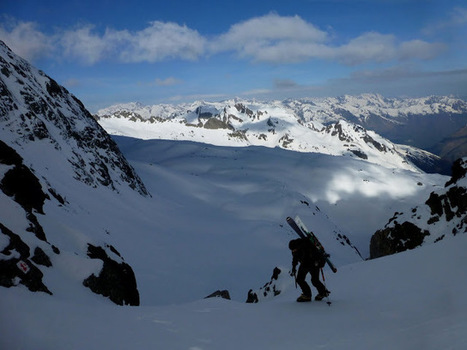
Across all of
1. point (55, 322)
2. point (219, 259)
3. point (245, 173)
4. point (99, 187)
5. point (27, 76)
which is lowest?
point (219, 259)

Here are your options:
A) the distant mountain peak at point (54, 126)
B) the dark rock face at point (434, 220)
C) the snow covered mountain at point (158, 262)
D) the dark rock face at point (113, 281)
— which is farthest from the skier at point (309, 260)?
the distant mountain peak at point (54, 126)

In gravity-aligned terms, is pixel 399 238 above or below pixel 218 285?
above

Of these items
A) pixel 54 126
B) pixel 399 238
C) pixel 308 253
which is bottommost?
pixel 399 238

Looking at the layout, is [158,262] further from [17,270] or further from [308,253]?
[308,253]

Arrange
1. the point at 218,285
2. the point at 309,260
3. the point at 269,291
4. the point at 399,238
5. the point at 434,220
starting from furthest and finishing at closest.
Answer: the point at 399,238
the point at 434,220
the point at 218,285
the point at 269,291
the point at 309,260

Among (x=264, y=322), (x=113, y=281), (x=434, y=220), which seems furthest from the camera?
(x=434, y=220)

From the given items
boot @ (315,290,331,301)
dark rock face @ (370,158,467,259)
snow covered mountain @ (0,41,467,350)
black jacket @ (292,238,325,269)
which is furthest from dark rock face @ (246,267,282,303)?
dark rock face @ (370,158,467,259)

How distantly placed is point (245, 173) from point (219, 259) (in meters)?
61.5

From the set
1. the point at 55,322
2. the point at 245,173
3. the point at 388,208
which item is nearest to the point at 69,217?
the point at 55,322

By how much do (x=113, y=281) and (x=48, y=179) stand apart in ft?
70.3

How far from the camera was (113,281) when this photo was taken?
394 inches

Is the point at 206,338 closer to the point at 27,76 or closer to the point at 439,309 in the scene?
the point at 439,309

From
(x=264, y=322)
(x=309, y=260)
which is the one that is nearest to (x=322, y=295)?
(x=309, y=260)

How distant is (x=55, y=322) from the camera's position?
5.38 metres
